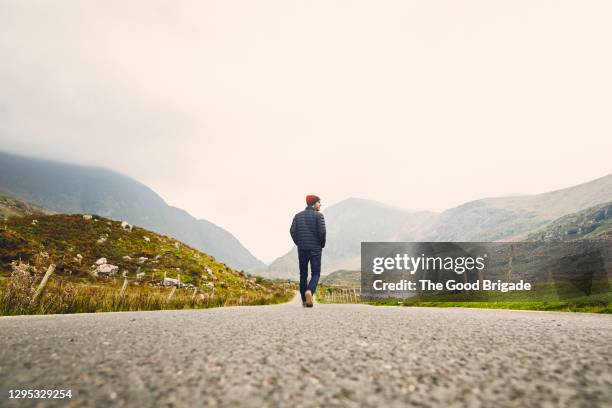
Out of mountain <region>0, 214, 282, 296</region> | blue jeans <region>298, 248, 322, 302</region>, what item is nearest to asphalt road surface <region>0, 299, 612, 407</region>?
blue jeans <region>298, 248, 322, 302</region>

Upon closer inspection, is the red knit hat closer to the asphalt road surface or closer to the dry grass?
the dry grass

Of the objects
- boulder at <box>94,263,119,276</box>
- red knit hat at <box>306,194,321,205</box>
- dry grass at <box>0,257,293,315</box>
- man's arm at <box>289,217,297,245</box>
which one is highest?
red knit hat at <box>306,194,321,205</box>

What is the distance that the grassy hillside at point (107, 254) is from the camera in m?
23.2

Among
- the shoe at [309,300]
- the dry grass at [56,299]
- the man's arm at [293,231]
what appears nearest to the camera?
the dry grass at [56,299]

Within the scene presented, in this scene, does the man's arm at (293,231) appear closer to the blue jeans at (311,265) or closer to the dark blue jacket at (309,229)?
the dark blue jacket at (309,229)

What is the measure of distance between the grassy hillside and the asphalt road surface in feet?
59.4

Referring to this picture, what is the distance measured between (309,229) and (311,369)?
7.60 metres

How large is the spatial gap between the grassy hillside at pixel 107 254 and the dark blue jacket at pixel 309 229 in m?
11.8

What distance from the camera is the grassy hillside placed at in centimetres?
2322

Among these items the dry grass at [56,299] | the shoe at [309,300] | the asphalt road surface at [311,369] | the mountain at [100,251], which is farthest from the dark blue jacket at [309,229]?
the mountain at [100,251]

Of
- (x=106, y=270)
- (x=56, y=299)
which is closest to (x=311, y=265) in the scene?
(x=56, y=299)

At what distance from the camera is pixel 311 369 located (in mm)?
2176

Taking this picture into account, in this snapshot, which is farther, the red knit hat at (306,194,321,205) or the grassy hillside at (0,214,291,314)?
the grassy hillside at (0,214,291,314)

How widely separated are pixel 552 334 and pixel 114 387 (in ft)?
12.8
